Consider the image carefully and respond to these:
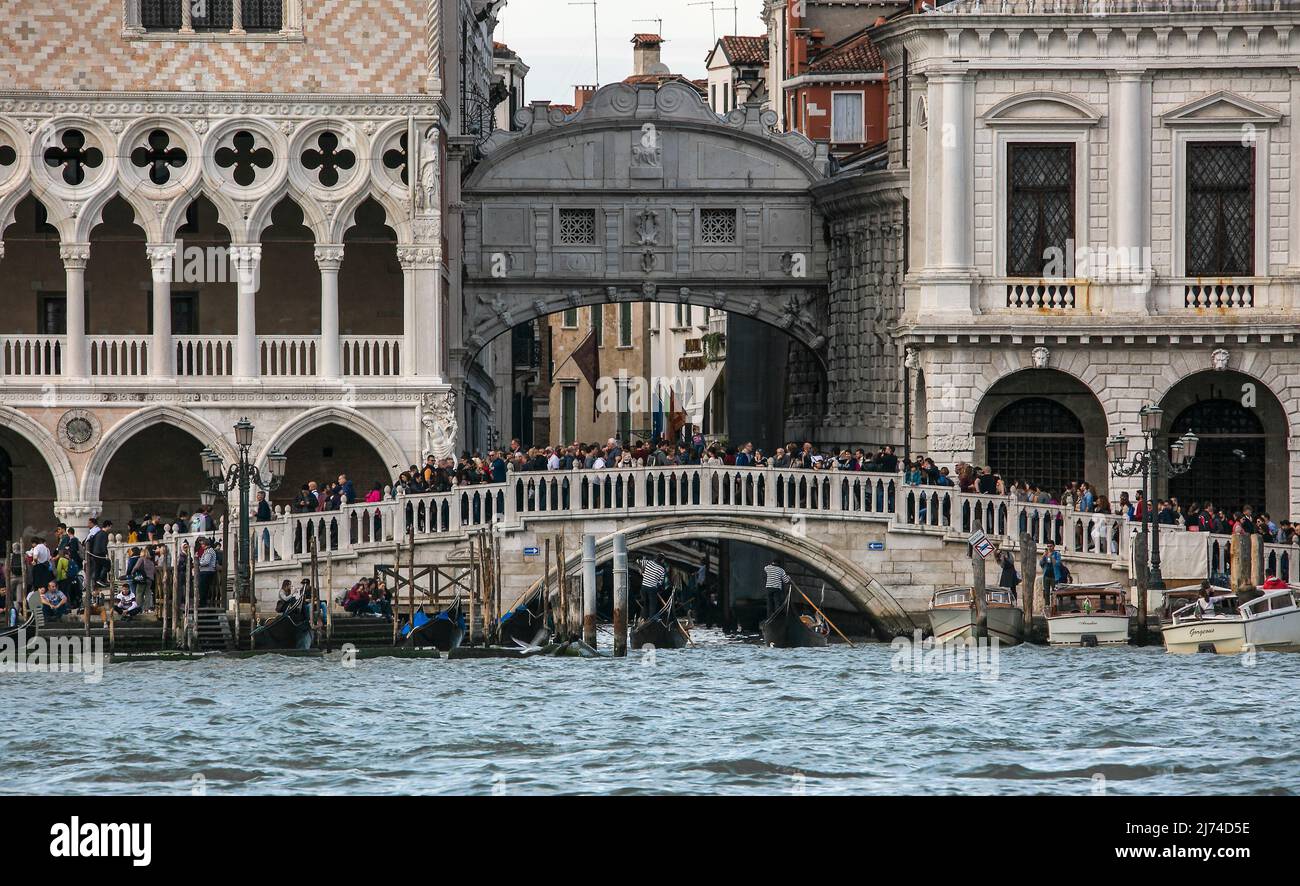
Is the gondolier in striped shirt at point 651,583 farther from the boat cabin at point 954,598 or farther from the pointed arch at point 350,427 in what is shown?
the boat cabin at point 954,598

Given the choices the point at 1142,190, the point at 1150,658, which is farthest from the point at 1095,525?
the point at 1142,190

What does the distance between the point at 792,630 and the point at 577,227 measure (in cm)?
791

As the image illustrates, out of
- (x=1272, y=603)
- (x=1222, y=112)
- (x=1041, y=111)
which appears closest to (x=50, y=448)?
(x=1041, y=111)

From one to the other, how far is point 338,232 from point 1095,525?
11.6 metres

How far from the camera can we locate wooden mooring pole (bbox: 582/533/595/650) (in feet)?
131

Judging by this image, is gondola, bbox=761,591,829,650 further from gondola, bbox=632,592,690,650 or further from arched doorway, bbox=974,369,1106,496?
arched doorway, bbox=974,369,1106,496

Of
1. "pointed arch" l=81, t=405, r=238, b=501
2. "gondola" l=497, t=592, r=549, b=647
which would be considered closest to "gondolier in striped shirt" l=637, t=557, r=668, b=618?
"gondola" l=497, t=592, r=549, b=647


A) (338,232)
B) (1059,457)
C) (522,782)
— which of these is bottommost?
(522,782)

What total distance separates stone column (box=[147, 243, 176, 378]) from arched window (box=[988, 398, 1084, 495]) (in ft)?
39.1

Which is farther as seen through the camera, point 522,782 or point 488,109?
point 488,109

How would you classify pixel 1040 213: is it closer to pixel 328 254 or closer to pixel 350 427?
pixel 328 254

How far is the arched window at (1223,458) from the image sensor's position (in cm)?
4428

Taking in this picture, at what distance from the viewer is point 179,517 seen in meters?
44.6
